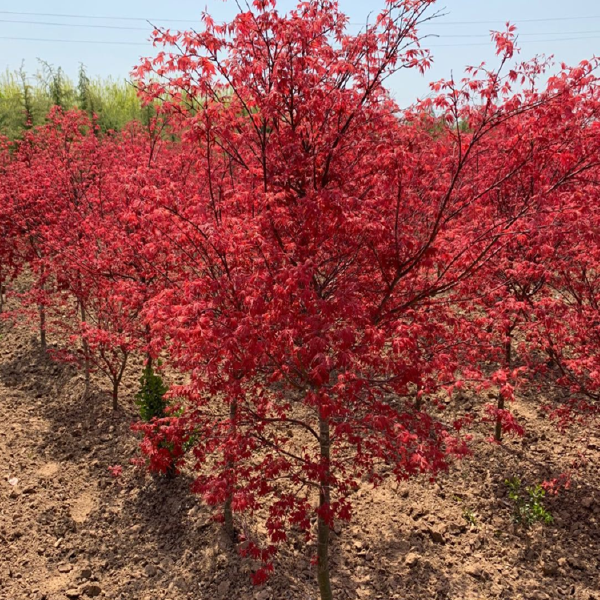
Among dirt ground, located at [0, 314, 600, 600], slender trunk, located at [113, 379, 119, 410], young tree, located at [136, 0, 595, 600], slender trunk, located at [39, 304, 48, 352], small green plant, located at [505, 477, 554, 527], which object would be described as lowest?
dirt ground, located at [0, 314, 600, 600]

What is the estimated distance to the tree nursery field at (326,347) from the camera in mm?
4500

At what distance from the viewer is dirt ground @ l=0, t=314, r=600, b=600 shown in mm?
6125

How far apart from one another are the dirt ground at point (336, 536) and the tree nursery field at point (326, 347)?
0.10 feet

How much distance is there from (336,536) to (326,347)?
4013mm

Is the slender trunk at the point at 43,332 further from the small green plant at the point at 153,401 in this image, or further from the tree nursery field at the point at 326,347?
the small green plant at the point at 153,401

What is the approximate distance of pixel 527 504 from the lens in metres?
7.00

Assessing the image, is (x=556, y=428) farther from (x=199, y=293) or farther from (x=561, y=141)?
(x=199, y=293)

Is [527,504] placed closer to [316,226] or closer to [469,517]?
[469,517]

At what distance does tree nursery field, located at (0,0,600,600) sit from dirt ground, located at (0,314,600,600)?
0.10 ft

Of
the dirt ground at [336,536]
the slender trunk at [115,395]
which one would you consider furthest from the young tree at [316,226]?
the slender trunk at [115,395]

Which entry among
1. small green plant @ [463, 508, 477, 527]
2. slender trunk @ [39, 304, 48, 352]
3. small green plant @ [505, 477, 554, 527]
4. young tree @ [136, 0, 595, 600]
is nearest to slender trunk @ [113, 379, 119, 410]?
slender trunk @ [39, 304, 48, 352]

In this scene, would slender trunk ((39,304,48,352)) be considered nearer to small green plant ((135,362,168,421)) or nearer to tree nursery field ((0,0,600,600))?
tree nursery field ((0,0,600,600))

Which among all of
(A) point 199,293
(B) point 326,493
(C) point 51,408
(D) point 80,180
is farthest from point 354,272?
(D) point 80,180

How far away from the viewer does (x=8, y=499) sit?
7.96 metres
